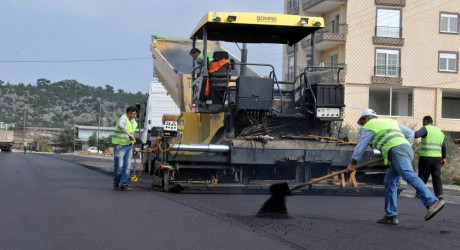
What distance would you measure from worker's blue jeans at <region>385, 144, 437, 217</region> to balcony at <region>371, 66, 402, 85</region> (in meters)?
30.4

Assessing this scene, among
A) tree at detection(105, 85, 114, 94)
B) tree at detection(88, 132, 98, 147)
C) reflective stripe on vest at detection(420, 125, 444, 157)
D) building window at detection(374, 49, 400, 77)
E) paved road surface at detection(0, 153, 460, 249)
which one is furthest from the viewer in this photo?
tree at detection(105, 85, 114, 94)

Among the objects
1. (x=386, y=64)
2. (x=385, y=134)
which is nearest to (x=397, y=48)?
(x=386, y=64)

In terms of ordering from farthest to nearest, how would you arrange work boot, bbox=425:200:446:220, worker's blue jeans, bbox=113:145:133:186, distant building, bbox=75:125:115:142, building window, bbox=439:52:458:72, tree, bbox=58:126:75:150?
tree, bbox=58:126:75:150, distant building, bbox=75:125:115:142, building window, bbox=439:52:458:72, worker's blue jeans, bbox=113:145:133:186, work boot, bbox=425:200:446:220

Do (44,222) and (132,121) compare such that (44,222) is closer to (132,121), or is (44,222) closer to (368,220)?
(368,220)

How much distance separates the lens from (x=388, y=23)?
125 ft

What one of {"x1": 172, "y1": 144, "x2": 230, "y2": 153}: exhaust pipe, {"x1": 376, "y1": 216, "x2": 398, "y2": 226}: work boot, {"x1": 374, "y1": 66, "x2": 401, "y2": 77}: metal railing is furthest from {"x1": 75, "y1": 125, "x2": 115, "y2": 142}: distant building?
{"x1": 376, "y1": 216, "x2": 398, "y2": 226}: work boot

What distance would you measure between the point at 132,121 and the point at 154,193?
1.88 meters

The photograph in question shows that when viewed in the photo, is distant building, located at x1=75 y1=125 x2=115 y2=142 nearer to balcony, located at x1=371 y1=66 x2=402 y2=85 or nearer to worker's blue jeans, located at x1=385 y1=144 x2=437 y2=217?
balcony, located at x1=371 y1=66 x2=402 y2=85

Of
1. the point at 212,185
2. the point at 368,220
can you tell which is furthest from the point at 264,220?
the point at 212,185

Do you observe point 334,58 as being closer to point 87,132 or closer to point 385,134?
point 385,134

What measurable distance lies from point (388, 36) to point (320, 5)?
4309mm

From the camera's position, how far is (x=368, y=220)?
882cm

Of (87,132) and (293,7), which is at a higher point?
(293,7)

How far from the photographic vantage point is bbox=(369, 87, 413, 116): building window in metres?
39.9
